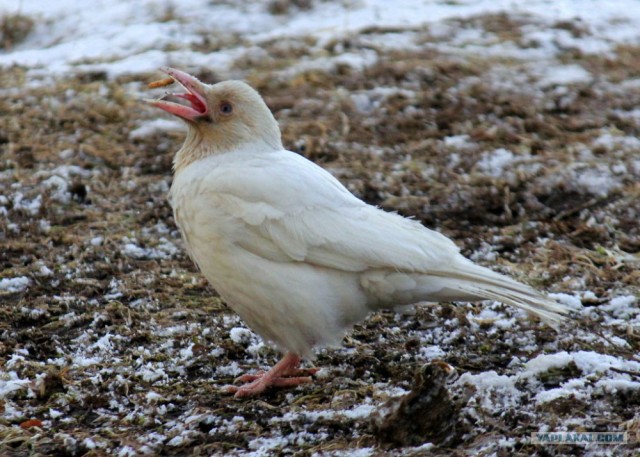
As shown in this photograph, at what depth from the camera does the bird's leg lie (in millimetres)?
4535

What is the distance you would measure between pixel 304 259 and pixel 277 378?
62 cm

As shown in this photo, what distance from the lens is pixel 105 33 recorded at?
1019 centimetres

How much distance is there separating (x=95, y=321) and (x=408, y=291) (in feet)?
5.69

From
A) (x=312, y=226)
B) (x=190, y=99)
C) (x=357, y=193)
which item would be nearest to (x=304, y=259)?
(x=312, y=226)

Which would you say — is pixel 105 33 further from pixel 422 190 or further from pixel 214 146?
pixel 214 146

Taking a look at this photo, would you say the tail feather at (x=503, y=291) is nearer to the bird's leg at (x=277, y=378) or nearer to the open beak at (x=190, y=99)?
the bird's leg at (x=277, y=378)

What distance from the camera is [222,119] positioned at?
5.01 m

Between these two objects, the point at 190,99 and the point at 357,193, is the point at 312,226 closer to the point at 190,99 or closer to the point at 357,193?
the point at 190,99

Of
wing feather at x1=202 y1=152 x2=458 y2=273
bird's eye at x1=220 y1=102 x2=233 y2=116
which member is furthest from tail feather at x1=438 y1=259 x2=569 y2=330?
bird's eye at x1=220 y1=102 x2=233 y2=116

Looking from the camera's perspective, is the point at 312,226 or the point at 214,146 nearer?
the point at 312,226

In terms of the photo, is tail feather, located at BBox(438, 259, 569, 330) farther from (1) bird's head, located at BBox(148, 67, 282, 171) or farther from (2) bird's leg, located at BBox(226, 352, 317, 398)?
(1) bird's head, located at BBox(148, 67, 282, 171)

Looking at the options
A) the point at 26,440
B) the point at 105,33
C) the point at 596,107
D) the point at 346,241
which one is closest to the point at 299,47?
the point at 105,33

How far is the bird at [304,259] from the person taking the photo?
449 centimetres

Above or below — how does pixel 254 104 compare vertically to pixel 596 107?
above
